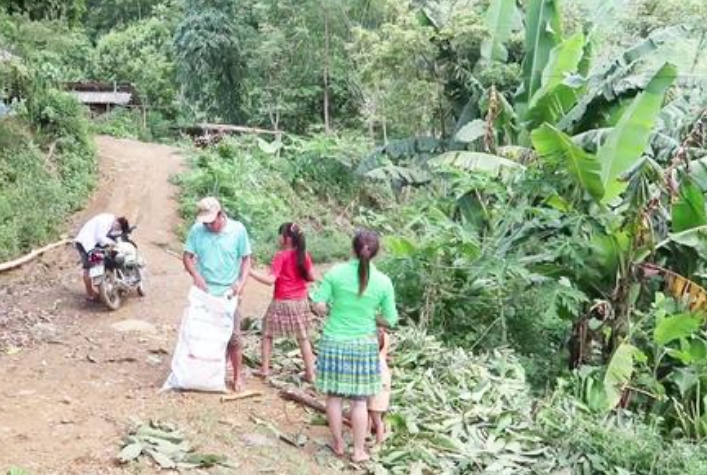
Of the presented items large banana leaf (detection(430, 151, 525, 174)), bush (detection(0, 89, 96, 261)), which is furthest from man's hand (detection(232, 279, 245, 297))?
bush (detection(0, 89, 96, 261))

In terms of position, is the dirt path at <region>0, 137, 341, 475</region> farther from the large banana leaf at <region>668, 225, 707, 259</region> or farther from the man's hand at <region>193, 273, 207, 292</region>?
the large banana leaf at <region>668, 225, 707, 259</region>

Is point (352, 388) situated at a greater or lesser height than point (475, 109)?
lesser

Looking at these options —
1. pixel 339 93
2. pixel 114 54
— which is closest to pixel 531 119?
pixel 339 93

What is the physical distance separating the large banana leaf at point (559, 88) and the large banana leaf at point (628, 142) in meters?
1.85

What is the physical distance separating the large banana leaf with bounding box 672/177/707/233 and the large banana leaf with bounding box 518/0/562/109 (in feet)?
11.3

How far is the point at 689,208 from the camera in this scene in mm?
7961

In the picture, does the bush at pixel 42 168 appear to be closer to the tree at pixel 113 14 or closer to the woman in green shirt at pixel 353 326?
the woman in green shirt at pixel 353 326

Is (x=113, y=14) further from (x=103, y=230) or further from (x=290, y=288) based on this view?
(x=290, y=288)

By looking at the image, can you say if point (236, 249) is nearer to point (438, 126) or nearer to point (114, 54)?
point (438, 126)

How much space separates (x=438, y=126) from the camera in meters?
16.0

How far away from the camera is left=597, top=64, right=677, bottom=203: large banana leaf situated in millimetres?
7738

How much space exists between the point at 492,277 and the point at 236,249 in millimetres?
3424

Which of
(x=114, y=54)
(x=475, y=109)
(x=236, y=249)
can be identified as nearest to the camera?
(x=236, y=249)

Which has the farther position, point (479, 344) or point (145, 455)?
point (479, 344)
